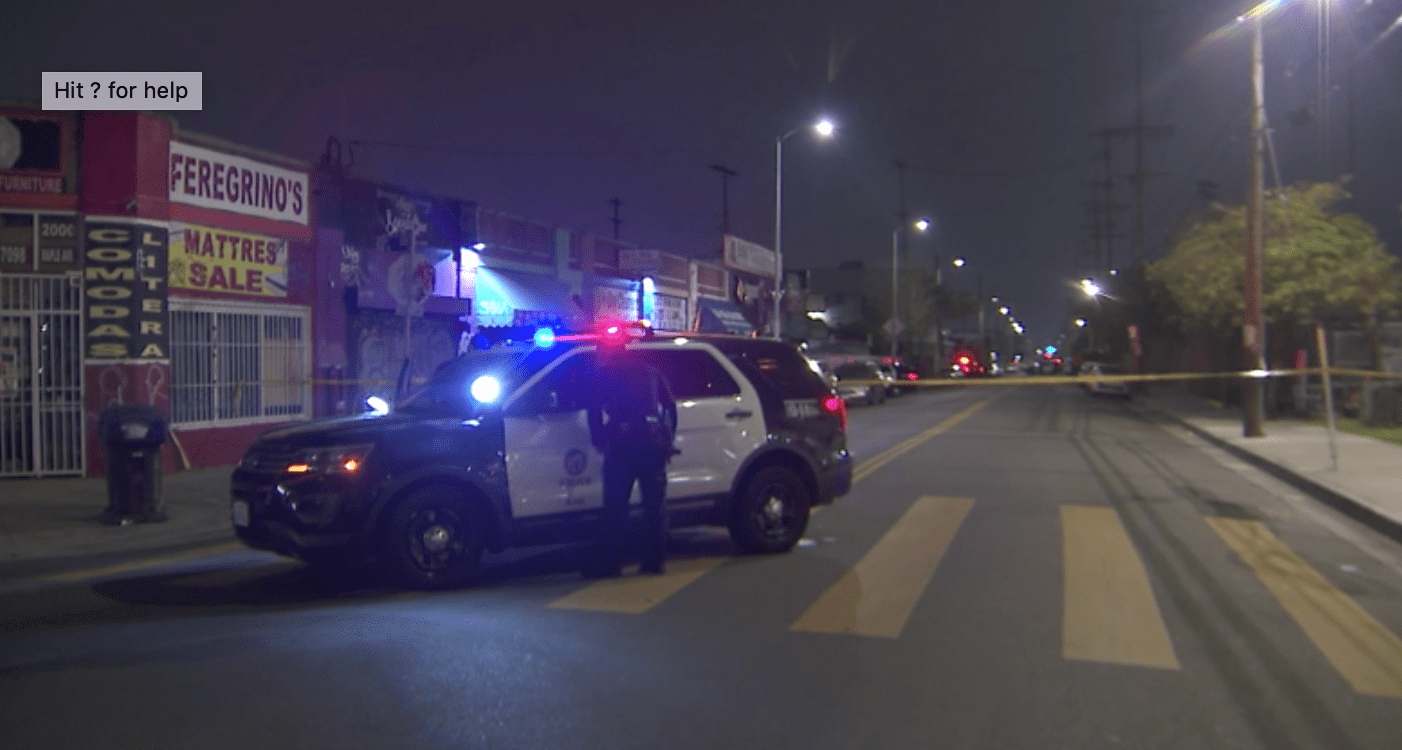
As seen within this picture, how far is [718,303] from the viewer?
40781mm

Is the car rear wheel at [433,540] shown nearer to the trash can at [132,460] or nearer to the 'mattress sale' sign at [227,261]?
the trash can at [132,460]

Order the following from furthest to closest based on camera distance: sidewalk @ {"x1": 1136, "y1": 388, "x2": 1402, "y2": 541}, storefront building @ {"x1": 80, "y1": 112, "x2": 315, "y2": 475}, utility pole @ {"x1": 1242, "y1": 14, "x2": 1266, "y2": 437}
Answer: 1. utility pole @ {"x1": 1242, "y1": 14, "x2": 1266, "y2": 437}
2. storefront building @ {"x1": 80, "y1": 112, "x2": 315, "y2": 475}
3. sidewalk @ {"x1": 1136, "y1": 388, "x2": 1402, "y2": 541}

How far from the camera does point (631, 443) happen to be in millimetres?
8742

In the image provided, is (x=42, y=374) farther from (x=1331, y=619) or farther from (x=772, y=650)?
(x=1331, y=619)

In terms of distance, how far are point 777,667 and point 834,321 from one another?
8595cm

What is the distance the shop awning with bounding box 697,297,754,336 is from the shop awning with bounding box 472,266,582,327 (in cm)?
1002

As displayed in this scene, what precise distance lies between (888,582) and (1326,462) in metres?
11.9

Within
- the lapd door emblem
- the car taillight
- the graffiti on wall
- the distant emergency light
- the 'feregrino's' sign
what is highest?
the 'feregrino's' sign

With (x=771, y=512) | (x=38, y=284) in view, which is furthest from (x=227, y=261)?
(x=771, y=512)

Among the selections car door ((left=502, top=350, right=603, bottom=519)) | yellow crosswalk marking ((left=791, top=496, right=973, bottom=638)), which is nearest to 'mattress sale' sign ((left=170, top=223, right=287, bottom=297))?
car door ((left=502, top=350, right=603, bottom=519))

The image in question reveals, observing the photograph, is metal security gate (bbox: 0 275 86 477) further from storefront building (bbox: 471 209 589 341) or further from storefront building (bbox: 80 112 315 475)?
storefront building (bbox: 471 209 589 341)

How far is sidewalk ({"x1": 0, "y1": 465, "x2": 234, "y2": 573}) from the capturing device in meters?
10.7

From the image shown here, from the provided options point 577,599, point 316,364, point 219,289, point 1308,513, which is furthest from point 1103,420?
point 577,599

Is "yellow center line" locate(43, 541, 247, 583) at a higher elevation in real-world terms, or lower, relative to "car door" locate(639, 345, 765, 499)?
lower
